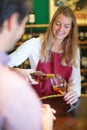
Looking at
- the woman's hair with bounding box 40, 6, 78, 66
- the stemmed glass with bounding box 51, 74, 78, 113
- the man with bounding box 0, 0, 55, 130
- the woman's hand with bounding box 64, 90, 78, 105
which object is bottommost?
the woman's hand with bounding box 64, 90, 78, 105

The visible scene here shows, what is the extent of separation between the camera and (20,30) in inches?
26.8

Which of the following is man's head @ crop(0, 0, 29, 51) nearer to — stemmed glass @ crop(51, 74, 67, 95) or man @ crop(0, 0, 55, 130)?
man @ crop(0, 0, 55, 130)

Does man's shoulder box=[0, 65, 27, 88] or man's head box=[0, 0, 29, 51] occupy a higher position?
man's head box=[0, 0, 29, 51]

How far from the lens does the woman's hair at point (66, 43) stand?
2.21m

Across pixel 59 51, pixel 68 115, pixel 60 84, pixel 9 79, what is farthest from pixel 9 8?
pixel 59 51

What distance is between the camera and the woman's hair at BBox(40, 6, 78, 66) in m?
2.21

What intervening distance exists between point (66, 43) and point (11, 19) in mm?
1668

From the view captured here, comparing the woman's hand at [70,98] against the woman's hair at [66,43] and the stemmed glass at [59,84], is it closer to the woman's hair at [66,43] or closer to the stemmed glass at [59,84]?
the stemmed glass at [59,84]

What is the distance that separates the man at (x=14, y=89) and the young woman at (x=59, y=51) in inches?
59.2

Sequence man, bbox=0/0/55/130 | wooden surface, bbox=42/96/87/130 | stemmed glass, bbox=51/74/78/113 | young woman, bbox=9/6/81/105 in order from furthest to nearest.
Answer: young woman, bbox=9/6/81/105
stemmed glass, bbox=51/74/78/113
wooden surface, bbox=42/96/87/130
man, bbox=0/0/55/130

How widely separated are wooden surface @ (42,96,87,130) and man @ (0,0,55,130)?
28.7 inches

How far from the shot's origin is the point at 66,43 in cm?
229

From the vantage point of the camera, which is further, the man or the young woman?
the young woman

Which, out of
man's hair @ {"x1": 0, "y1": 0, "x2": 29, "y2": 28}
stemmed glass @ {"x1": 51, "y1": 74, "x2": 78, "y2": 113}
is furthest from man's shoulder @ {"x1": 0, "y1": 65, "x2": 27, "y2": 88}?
stemmed glass @ {"x1": 51, "y1": 74, "x2": 78, "y2": 113}
